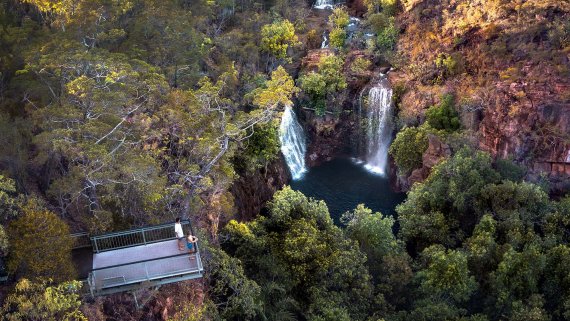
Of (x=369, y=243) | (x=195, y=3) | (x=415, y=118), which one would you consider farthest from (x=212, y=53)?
(x=369, y=243)

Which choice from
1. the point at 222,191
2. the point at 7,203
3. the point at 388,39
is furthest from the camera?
the point at 388,39

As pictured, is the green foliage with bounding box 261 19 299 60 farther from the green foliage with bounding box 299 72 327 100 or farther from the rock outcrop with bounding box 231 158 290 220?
the rock outcrop with bounding box 231 158 290 220

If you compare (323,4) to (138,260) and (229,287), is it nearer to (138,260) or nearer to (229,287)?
(229,287)

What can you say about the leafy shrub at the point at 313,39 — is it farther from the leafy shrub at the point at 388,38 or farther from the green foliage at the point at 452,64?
the green foliage at the point at 452,64

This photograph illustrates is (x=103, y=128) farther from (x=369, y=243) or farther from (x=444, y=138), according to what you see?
(x=444, y=138)

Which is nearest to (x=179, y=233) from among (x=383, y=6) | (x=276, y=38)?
(x=276, y=38)

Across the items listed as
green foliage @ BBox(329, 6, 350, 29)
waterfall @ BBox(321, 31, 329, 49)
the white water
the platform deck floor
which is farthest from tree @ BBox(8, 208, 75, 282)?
the white water

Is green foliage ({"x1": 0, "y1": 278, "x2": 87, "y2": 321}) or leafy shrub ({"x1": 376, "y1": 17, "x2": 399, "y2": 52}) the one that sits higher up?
green foliage ({"x1": 0, "y1": 278, "x2": 87, "y2": 321})

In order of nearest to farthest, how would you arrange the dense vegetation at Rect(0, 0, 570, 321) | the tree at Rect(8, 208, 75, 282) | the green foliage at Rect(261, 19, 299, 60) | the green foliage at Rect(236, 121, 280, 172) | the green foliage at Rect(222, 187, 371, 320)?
1. the tree at Rect(8, 208, 75, 282)
2. the dense vegetation at Rect(0, 0, 570, 321)
3. the green foliage at Rect(222, 187, 371, 320)
4. the green foliage at Rect(236, 121, 280, 172)
5. the green foliage at Rect(261, 19, 299, 60)
